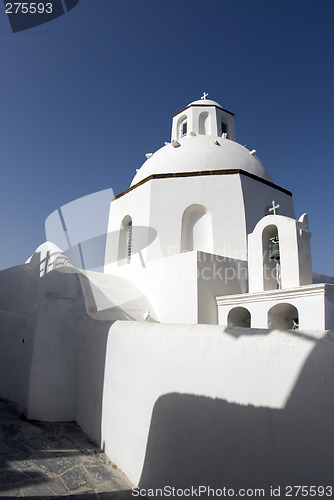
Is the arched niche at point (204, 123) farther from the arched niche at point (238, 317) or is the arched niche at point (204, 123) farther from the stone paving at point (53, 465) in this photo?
the stone paving at point (53, 465)

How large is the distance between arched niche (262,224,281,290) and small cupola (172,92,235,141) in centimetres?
639

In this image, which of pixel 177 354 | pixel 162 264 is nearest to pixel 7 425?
pixel 177 354

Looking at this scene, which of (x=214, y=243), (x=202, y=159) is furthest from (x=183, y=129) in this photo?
(x=214, y=243)

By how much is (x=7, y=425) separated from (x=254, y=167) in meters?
10.5

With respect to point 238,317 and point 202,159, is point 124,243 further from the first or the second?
point 238,317

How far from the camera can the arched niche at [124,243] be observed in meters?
11.6

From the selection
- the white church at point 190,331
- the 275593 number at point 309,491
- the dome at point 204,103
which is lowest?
the 275593 number at point 309,491

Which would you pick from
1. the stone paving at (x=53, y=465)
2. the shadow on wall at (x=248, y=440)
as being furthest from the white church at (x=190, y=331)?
the stone paving at (x=53, y=465)

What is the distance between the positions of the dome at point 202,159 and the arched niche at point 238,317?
497 cm

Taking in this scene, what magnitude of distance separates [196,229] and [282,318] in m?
3.88

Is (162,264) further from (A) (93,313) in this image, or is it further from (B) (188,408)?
(B) (188,408)

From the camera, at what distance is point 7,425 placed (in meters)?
5.52

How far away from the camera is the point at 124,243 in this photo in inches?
462

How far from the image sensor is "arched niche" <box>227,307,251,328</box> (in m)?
8.71
